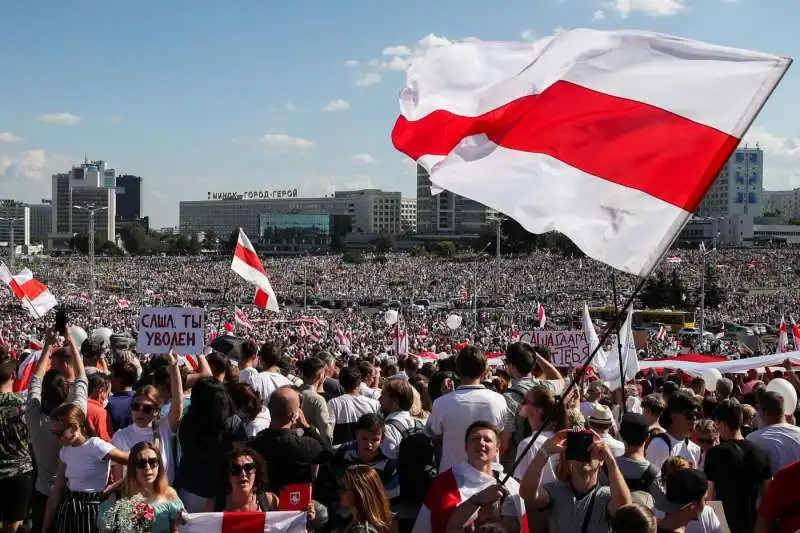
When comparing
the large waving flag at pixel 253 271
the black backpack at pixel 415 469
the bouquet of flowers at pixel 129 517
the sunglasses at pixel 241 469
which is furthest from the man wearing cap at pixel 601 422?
the large waving flag at pixel 253 271

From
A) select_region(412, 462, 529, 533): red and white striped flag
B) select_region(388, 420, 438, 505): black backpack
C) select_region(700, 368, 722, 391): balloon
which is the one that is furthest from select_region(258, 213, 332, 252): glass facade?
select_region(412, 462, 529, 533): red and white striped flag

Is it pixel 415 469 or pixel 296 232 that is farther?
pixel 296 232

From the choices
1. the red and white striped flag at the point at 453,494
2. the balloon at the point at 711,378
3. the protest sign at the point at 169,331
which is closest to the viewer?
the red and white striped flag at the point at 453,494

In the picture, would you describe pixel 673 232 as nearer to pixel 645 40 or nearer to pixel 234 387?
pixel 645 40

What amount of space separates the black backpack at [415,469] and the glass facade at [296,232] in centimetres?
17557

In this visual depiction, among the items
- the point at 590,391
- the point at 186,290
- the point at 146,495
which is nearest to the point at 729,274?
the point at 186,290

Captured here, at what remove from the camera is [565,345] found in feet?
36.5

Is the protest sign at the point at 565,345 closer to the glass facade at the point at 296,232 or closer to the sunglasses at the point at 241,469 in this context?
the sunglasses at the point at 241,469

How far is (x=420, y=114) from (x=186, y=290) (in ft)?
229

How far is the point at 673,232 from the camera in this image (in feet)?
13.9

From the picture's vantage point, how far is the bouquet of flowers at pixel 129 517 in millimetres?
4289

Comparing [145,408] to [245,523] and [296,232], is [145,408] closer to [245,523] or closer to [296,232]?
[245,523]

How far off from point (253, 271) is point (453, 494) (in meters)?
12.1

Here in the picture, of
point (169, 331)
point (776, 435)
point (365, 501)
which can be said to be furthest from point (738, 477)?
point (169, 331)
